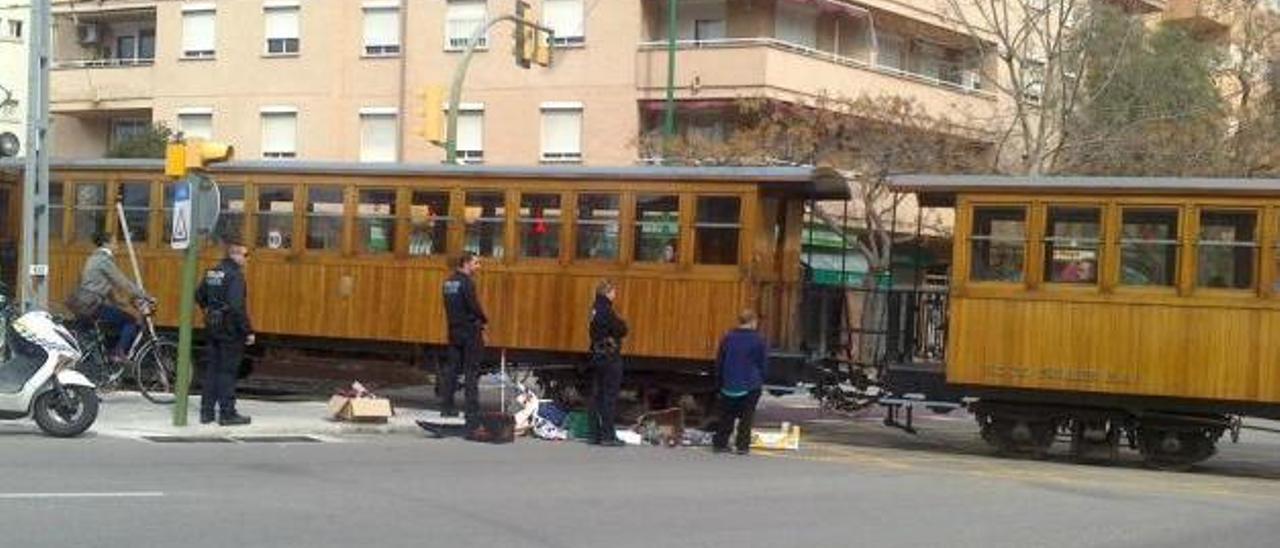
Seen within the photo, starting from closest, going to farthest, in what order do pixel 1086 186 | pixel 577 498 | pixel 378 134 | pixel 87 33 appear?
1. pixel 577 498
2. pixel 1086 186
3. pixel 378 134
4. pixel 87 33

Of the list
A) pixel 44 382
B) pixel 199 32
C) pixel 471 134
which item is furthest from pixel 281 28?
pixel 44 382

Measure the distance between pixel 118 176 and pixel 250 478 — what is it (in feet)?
28.5

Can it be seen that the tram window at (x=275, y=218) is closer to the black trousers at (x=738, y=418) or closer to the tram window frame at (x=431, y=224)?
the tram window frame at (x=431, y=224)

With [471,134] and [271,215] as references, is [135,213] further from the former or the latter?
[471,134]

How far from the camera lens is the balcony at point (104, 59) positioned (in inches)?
1709

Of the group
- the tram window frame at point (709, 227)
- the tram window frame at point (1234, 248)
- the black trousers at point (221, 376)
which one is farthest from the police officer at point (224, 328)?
the tram window frame at point (1234, 248)

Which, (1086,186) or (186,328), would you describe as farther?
(1086,186)

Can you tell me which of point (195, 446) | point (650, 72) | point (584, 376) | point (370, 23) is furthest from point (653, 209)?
point (370, 23)

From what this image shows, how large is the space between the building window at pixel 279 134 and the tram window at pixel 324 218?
24.3 metres

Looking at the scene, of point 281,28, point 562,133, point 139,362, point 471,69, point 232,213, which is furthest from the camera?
point 281,28

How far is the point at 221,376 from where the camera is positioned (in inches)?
577

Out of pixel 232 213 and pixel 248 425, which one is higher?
pixel 232 213

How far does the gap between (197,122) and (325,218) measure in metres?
26.6

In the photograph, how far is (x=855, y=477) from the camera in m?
13.2
